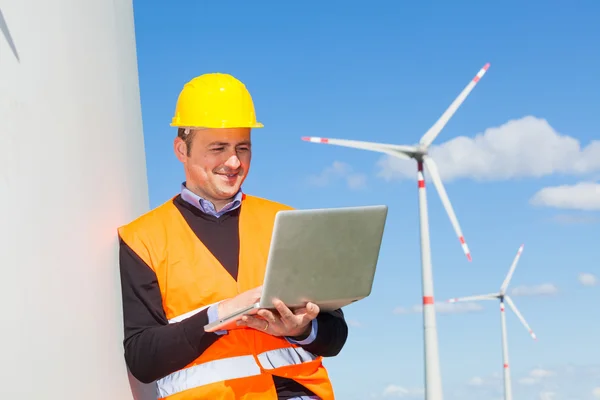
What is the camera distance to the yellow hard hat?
159 inches

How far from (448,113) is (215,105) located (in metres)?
12.3

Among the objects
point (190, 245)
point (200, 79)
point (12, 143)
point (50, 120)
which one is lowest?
point (190, 245)

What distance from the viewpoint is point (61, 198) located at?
3.42 meters

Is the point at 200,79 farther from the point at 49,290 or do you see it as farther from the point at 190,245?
the point at 49,290

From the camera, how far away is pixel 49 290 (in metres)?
3.19

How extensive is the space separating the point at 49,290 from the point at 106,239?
0.87 m

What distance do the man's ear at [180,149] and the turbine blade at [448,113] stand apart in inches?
448

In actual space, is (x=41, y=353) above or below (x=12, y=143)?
below

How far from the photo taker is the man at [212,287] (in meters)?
3.69

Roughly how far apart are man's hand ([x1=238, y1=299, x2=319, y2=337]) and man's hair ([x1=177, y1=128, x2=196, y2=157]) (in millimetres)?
1066

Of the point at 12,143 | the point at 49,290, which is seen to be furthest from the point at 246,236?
the point at 12,143

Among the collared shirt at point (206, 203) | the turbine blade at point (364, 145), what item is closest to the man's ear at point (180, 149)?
the collared shirt at point (206, 203)

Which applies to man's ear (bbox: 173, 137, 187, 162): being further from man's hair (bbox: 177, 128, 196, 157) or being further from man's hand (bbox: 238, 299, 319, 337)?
man's hand (bbox: 238, 299, 319, 337)

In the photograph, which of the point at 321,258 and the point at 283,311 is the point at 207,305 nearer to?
the point at 283,311
